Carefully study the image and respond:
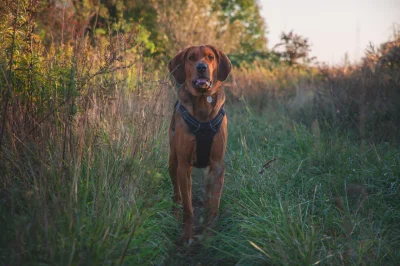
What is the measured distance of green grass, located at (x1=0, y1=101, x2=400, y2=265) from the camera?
2.12 metres

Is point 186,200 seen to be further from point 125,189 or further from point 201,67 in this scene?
point 201,67

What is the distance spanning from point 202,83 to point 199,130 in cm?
48

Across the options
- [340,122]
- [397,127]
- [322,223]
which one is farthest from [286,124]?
[322,223]

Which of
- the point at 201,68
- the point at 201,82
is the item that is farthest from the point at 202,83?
the point at 201,68

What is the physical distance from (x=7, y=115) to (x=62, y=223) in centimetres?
120

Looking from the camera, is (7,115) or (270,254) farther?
(7,115)

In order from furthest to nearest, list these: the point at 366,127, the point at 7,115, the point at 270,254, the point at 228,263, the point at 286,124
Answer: the point at 286,124
the point at 366,127
the point at 7,115
the point at 228,263
the point at 270,254

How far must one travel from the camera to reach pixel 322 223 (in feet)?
9.77

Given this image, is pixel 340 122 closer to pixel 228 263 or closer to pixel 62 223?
pixel 228 263

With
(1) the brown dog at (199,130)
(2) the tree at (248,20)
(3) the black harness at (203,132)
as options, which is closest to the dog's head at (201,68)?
(1) the brown dog at (199,130)

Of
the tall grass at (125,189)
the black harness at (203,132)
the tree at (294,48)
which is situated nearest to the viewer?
the tall grass at (125,189)

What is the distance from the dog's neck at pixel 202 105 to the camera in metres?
3.53

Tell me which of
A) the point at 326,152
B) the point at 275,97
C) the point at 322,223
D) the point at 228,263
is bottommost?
the point at 228,263

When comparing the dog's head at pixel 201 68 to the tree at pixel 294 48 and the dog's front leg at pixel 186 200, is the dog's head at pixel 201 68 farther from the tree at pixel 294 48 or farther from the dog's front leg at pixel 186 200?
the tree at pixel 294 48
